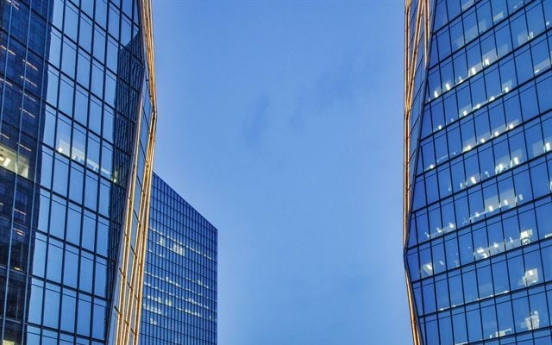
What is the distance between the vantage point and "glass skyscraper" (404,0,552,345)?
51688 mm

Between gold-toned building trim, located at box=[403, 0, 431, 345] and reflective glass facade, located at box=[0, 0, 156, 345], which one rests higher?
gold-toned building trim, located at box=[403, 0, 431, 345]

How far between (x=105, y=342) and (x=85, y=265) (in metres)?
4.56

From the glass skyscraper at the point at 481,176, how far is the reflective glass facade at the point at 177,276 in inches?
3830

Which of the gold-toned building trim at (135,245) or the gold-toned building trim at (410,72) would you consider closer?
the gold-toned building trim at (135,245)

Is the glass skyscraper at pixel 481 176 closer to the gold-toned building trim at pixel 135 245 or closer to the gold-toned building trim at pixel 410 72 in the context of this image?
the gold-toned building trim at pixel 410 72

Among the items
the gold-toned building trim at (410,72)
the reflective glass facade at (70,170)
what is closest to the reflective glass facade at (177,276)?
the gold-toned building trim at (410,72)

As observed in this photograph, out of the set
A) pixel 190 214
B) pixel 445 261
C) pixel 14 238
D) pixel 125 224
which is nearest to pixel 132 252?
pixel 125 224

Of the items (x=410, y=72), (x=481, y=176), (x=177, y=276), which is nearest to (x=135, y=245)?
(x=481, y=176)

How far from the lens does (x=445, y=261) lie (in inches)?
2281

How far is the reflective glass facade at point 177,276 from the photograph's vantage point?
15412 cm

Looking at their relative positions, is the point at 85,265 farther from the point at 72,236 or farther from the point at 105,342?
the point at 105,342

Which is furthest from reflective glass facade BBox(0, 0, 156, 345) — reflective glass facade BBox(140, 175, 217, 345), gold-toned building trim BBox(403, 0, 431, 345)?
reflective glass facade BBox(140, 175, 217, 345)

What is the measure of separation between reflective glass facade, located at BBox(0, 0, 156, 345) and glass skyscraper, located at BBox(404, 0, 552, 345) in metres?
22.9

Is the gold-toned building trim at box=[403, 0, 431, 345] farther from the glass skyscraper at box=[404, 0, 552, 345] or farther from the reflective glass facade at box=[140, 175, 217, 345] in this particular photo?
the reflective glass facade at box=[140, 175, 217, 345]
